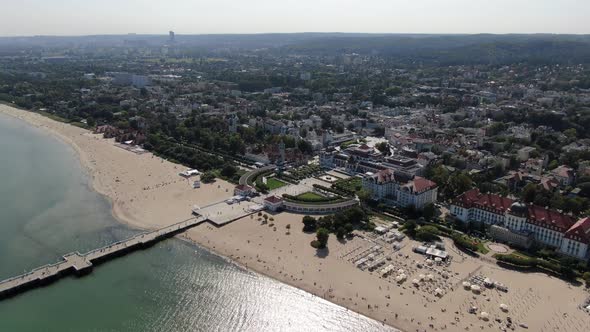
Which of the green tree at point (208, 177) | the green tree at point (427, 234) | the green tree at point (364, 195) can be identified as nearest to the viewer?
the green tree at point (427, 234)

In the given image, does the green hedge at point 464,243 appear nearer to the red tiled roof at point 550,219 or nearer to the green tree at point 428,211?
the green tree at point 428,211

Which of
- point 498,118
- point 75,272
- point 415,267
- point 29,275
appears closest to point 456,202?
point 415,267

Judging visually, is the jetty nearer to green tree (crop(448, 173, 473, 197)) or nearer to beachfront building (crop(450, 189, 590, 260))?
beachfront building (crop(450, 189, 590, 260))

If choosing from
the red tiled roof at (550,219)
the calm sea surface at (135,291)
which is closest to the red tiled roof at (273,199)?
the calm sea surface at (135,291)

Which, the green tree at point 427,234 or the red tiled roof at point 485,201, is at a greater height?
the red tiled roof at point 485,201

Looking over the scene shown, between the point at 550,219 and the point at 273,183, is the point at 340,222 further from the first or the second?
the point at 550,219

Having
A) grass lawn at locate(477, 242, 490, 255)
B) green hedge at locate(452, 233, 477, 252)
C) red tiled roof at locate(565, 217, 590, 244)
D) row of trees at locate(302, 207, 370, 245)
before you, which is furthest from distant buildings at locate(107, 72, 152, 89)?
red tiled roof at locate(565, 217, 590, 244)
